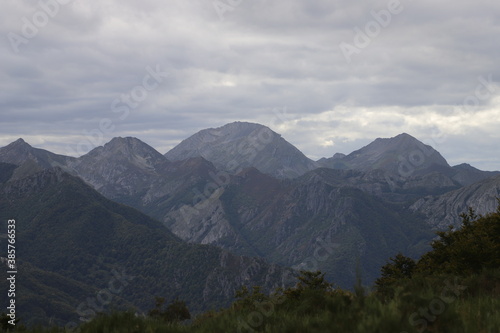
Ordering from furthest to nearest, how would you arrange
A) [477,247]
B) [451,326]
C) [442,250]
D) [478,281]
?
1. [442,250]
2. [477,247]
3. [478,281]
4. [451,326]

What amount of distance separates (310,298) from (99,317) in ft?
24.2

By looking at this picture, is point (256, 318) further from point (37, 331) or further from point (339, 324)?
point (37, 331)

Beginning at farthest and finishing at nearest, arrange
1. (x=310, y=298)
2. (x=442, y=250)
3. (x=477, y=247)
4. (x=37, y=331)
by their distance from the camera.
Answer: (x=442, y=250), (x=477, y=247), (x=310, y=298), (x=37, y=331)

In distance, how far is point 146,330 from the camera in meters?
12.1

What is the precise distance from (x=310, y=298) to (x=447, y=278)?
696cm

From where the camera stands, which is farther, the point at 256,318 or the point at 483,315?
the point at 256,318

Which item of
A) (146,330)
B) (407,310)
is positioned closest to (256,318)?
(146,330)

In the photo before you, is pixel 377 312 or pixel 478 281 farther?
pixel 478 281

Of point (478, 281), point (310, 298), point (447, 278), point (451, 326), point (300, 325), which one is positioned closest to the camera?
point (451, 326)

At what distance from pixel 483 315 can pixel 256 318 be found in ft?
20.5

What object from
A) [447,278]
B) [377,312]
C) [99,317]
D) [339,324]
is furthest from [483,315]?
[99,317]

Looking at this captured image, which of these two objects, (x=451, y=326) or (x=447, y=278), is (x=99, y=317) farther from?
(x=447, y=278)

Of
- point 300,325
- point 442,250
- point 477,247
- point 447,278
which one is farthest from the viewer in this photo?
point 442,250

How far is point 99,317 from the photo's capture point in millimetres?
13648
